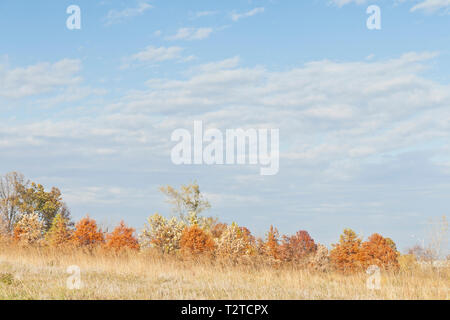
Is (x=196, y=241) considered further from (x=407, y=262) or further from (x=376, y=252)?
(x=407, y=262)

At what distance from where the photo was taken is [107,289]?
11.5m

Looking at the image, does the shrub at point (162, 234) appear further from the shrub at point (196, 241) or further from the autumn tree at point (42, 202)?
the autumn tree at point (42, 202)

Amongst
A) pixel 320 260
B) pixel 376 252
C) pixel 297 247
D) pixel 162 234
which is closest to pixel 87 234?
pixel 162 234

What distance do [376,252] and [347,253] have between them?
1304 millimetres

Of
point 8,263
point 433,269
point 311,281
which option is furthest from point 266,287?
point 8,263

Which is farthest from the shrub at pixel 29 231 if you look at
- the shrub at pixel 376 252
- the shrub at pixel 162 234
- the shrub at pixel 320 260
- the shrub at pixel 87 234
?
the shrub at pixel 376 252

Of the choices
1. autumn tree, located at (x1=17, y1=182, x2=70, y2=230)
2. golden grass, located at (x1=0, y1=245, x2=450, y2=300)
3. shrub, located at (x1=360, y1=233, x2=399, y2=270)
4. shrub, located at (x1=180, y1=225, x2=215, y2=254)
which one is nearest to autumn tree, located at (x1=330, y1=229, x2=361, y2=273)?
shrub, located at (x1=360, y1=233, x2=399, y2=270)

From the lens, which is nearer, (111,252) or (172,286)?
(172,286)

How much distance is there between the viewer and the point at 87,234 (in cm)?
2812

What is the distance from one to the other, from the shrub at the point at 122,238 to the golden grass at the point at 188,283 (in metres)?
5.30

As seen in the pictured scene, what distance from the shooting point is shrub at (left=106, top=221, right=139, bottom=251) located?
2583cm

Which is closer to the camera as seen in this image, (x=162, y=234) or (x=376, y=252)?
(x=376, y=252)
